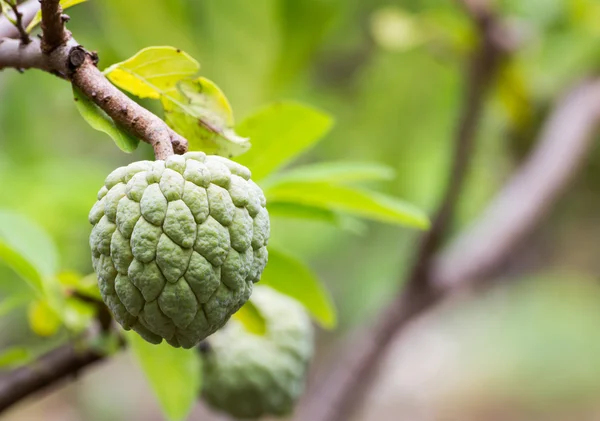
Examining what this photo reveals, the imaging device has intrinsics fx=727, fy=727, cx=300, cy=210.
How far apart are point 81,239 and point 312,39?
39.7 inches

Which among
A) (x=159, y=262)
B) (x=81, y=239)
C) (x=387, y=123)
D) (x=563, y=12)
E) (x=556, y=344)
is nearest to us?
(x=159, y=262)

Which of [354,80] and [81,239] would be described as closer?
[81,239]

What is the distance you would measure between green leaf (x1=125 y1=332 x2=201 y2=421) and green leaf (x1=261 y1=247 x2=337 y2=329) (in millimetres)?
178

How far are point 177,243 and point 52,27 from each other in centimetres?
24

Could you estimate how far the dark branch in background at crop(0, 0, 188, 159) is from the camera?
670 millimetres

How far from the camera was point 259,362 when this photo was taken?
55.0 inches

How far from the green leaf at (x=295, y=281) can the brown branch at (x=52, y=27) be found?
486 millimetres

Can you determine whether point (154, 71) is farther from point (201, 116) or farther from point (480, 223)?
point (480, 223)

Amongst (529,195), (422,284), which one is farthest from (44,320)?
(529,195)

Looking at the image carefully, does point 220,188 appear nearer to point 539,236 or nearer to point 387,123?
point 387,123

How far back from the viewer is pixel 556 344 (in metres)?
6.41

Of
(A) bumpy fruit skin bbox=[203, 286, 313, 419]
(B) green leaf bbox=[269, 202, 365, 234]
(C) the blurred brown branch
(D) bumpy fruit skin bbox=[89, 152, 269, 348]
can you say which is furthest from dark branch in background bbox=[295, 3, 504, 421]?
(D) bumpy fruit skin bbox=[89, 152, 269, 348]

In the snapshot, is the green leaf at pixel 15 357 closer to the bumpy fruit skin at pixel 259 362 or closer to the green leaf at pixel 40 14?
the bumpy fruit skin at pixel 259 362

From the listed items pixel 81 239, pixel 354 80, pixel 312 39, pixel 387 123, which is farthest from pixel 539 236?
pixel 81 239
